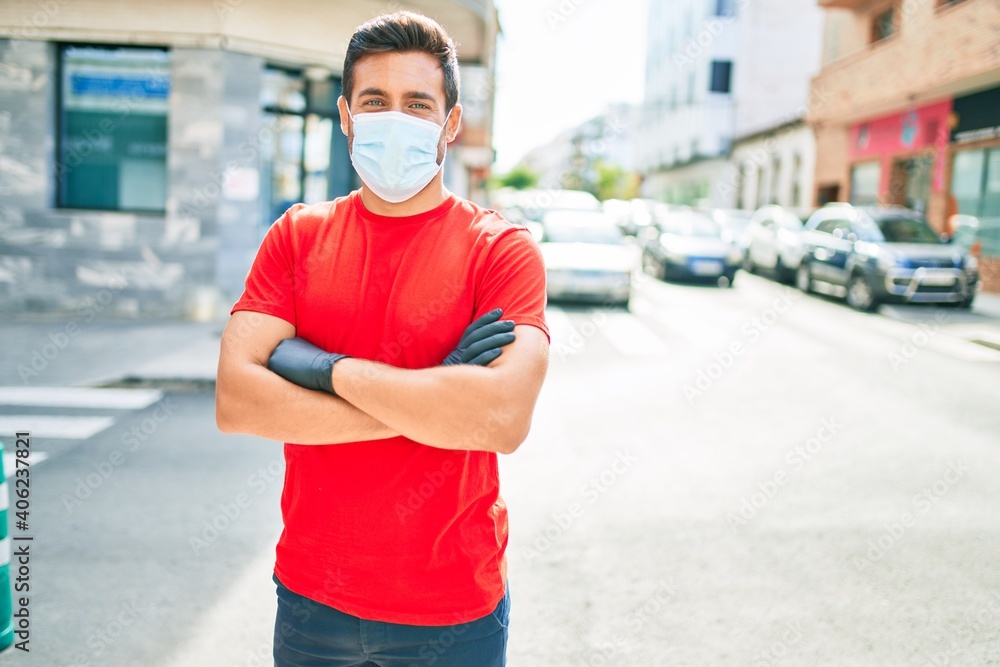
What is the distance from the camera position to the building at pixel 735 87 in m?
39.6

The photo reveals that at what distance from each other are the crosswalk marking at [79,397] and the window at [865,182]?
22.1 m

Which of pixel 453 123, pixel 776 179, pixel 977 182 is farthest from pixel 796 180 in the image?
pixel 453 123

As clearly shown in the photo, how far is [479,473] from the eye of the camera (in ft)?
5.83

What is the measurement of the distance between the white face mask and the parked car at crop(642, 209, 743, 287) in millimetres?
17660

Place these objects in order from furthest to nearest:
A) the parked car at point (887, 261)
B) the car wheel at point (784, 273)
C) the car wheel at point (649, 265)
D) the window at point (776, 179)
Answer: the window at point (776, 179)
the car wheel at point (649, 265)
the car wheel at point (784, 273)
the parked car at point (887, 261)

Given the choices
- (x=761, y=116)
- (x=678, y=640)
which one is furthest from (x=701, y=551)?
(x=761, y=116)

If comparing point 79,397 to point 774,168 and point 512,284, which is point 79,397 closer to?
point 512,284

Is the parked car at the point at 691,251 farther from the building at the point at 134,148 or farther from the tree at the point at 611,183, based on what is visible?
the tree at the point at 611,183

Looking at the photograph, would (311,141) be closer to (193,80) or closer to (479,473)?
(193,80)

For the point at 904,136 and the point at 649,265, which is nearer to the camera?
the point at 649,265

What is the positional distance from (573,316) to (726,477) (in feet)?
27.0

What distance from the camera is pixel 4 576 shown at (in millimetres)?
2824

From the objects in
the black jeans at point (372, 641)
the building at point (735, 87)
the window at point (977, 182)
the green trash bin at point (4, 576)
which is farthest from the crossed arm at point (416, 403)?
the building at point (735, 87)

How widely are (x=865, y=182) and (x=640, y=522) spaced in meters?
23.6
